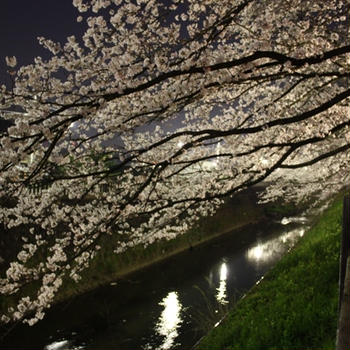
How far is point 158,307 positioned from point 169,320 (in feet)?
4.40

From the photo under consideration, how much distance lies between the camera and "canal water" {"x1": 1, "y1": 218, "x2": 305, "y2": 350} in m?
12.1

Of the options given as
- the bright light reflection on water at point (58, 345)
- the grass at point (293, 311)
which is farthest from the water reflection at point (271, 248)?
the bright light reflection on water at point (58, 345)

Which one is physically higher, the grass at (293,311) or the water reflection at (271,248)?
the water reflection at (271,248)

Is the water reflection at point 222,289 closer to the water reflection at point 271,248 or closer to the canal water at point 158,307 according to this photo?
the canal water at point 158,307

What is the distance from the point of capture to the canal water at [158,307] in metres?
12.1

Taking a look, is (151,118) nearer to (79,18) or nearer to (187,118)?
(79,18)

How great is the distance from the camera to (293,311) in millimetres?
7223

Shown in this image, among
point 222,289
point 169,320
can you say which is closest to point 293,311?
point 169,320

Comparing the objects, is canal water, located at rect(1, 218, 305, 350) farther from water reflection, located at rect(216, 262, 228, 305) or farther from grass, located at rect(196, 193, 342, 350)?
grass, located at rect(196, 193, 342, 350)

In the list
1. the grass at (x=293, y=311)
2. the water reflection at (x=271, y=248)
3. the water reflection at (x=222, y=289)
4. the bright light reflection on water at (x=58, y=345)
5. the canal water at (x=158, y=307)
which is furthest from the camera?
the water reflection at (x=271, y=248)

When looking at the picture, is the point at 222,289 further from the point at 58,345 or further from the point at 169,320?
the point at 58,345

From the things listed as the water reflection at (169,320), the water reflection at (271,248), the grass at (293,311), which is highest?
the water reflection at (271,248)

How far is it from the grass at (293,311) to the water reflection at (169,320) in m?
3.05

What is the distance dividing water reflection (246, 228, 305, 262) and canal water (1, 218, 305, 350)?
0.06 m
